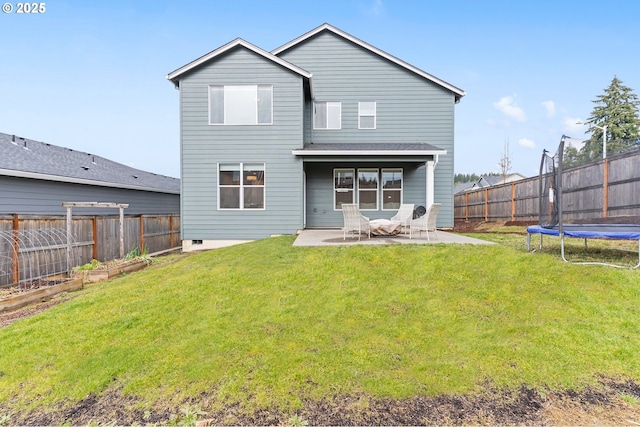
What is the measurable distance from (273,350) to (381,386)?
128cm

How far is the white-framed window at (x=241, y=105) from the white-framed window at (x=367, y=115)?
418 centimetres

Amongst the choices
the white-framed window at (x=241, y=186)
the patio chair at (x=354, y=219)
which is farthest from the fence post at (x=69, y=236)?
the patio chair at (x=354, y=219)

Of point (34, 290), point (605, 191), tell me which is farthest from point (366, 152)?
point (34, 290)

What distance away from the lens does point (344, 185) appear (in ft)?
45.2

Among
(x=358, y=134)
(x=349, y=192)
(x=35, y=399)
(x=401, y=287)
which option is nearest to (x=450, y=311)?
(x=401, y=287)

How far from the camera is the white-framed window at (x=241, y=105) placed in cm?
1166

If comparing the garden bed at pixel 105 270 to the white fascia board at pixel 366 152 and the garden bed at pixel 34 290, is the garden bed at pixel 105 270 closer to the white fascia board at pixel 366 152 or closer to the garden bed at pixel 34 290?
the garden bed at pixel 34 290

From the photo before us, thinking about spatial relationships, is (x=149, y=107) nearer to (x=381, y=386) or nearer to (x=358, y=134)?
(x=358, y=134)

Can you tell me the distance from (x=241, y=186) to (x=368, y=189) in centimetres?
525

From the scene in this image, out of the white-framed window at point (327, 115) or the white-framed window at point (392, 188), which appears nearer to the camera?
the white-framed window at point (392, 188)

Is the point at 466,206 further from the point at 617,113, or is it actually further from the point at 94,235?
the point at 617,113

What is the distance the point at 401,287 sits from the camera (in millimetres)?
5250

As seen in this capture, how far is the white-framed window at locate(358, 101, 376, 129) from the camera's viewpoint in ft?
45.8

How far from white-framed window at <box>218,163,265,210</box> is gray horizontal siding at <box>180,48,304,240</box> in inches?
7.2
